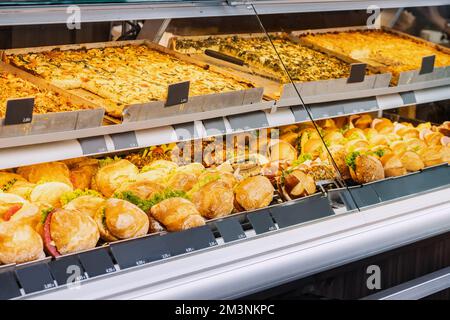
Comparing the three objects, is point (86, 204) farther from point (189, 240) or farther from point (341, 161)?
point (341, 161)

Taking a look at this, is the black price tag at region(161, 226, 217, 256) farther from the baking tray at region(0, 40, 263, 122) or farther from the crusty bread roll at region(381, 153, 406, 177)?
the crusty bread roll at region(381, 153, 406, 177)

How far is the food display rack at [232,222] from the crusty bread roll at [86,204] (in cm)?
18

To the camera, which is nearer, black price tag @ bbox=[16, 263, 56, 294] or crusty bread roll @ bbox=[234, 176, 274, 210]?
black price tag @ bbox=[16, 263, 56, 294]

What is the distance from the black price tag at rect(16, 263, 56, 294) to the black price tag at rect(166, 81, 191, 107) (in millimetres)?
947

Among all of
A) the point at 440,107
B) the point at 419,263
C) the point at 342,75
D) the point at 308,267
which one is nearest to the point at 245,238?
the point at 308,267

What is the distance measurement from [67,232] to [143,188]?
525 millimetres

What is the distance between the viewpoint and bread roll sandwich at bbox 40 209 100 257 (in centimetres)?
263

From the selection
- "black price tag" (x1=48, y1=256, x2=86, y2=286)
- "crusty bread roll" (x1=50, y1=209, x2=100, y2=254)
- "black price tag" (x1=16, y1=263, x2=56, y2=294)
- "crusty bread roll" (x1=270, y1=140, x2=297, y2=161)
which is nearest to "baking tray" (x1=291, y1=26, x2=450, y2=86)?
"crusty bread roll" (x1=270, y1=140, x2=297, y2=161)

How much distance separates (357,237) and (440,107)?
5.77ft

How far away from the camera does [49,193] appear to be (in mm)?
3020

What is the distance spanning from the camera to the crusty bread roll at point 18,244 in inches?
99.3

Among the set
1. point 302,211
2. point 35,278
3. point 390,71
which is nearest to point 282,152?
point 302,211

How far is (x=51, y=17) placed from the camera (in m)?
2.94

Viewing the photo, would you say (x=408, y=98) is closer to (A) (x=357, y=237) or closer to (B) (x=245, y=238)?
(A) (x=357, y=237)
